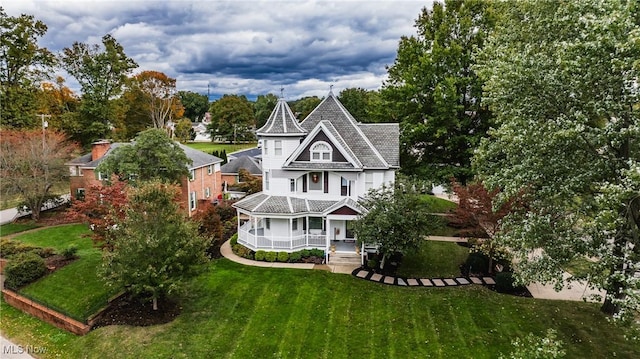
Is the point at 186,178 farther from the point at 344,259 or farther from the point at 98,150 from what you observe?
the point at 344,259

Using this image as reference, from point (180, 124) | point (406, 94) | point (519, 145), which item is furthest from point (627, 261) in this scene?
point (180, 124)

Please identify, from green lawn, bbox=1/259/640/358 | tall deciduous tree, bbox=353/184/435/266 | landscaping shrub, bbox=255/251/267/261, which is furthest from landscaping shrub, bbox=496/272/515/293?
landscaping shrub, bbox=255/251/267/261

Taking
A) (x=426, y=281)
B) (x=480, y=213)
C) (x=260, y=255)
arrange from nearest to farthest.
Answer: (x=480, y=213) < (x=426, y=281) < (x=260, y=255)

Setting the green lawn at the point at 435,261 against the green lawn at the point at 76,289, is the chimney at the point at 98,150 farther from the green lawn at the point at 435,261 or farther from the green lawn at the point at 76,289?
the green lawn at the point at 435,261

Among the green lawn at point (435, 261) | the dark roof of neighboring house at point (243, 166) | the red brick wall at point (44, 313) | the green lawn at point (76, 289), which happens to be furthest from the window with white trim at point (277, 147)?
the dark roof of neighboring house at point (243, 166)

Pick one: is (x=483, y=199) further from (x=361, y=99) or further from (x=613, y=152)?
(x=361, y=99)

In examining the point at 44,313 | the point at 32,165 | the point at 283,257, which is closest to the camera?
the point at 44,313

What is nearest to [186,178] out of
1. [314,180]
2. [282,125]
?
[282,125]
